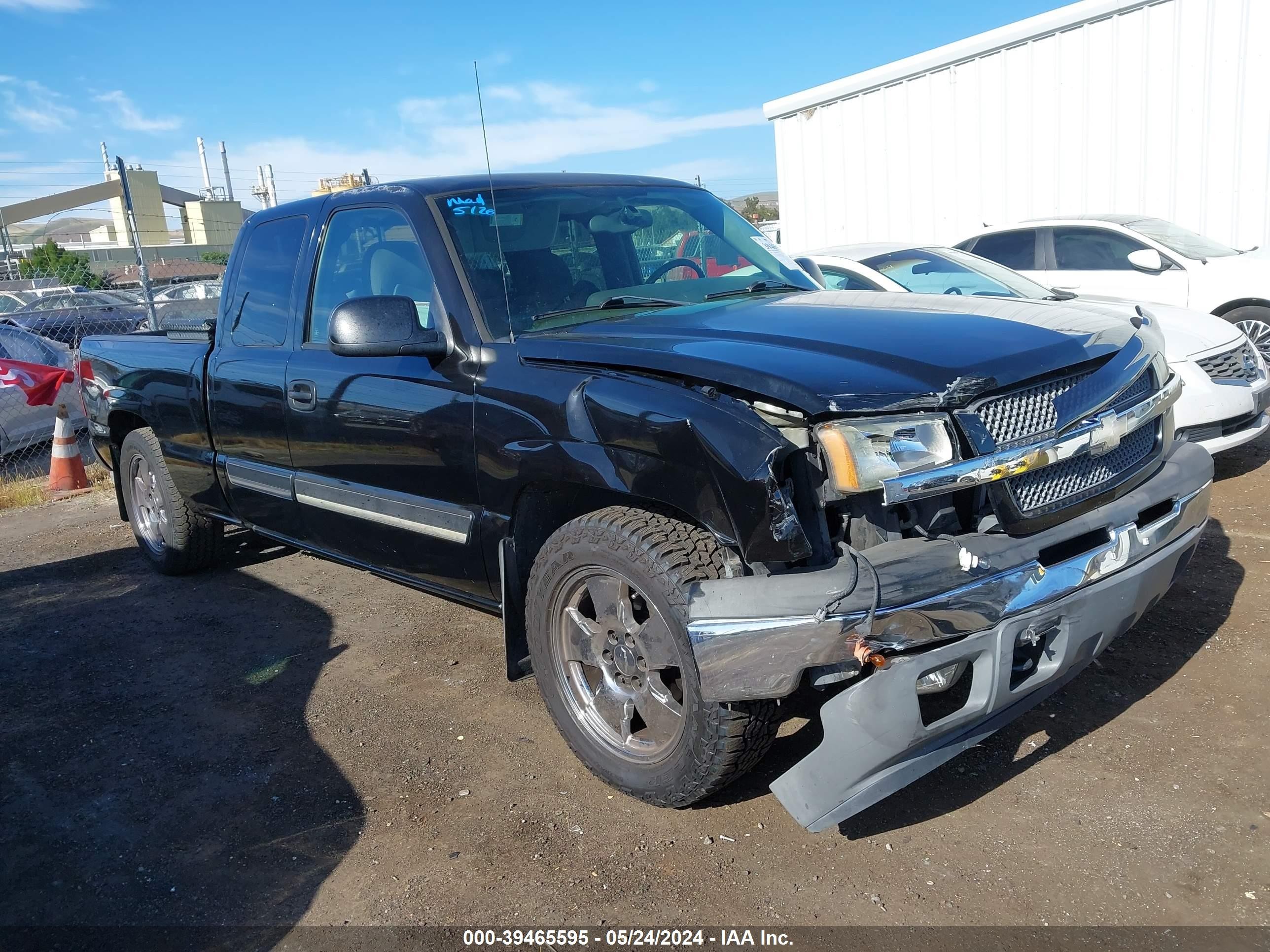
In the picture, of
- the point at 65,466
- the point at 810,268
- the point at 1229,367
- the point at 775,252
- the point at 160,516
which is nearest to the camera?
the point at 775,252

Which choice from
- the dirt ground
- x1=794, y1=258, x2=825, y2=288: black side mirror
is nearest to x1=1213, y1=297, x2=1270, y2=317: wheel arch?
the dirt ground

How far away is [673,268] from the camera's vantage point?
403 centimetres

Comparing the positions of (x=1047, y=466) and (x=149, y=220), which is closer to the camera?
(x=1047, y=466)

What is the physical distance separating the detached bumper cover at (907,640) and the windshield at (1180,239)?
269 inches

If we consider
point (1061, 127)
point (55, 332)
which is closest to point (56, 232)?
point (55, 332)

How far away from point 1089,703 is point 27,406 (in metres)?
10.4

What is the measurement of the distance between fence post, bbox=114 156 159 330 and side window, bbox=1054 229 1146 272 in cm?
791

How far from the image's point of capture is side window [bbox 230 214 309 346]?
4.42 meters

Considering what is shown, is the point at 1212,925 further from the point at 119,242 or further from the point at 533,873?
the point at 119,242

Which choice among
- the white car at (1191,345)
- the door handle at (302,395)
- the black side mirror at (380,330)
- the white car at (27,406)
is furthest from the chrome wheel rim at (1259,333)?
the white car at (27,406)

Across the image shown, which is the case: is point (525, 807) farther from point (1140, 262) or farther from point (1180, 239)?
point (1180, 239)

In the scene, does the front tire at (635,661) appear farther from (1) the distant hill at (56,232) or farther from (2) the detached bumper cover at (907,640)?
(1) the distant hill at (56,232)

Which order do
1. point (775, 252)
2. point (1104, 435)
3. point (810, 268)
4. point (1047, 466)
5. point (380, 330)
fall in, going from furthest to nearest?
1. point (810, 268)
2. point (775, 252)
3. point (380, 330)
4. point (1104, 435)
5. point (1047, 466)

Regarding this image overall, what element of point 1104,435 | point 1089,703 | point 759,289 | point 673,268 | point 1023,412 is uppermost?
point 673,268
